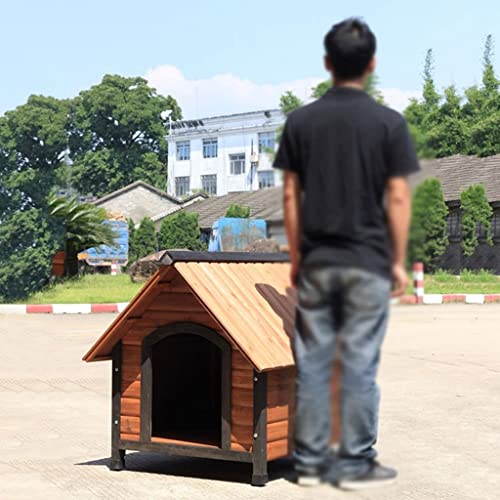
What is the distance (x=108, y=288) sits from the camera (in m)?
53.5

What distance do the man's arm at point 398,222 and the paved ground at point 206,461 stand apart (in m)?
8.52

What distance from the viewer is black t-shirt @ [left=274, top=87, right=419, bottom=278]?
4.92ft

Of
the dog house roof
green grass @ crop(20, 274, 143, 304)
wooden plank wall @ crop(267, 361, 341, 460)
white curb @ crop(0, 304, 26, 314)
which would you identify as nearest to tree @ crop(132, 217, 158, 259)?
green grass @ crop(20, 274, 143, 304)

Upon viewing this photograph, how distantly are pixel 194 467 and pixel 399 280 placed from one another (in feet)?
58.0

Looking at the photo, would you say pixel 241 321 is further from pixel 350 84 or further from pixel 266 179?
pixel 350 84

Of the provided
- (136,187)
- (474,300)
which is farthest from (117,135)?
(474,300)

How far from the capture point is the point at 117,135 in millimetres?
133375

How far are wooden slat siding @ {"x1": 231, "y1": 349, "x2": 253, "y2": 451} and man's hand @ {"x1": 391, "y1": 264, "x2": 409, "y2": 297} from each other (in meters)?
13.9

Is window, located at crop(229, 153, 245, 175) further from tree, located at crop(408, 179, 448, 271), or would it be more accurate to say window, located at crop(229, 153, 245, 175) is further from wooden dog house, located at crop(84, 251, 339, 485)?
wooden dog house, located at crop(84, 251, 339, 485)

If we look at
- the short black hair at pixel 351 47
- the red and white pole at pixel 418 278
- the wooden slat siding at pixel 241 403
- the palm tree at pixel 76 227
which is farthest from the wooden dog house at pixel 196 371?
the palm tree at pixel 76 227

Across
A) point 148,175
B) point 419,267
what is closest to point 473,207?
point 419,267

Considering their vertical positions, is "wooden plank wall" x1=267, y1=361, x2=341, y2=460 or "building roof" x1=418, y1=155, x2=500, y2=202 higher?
"building roof" x1=418, y1=155, x2=500, y2=202

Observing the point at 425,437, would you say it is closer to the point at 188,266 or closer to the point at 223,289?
the point at 223,289

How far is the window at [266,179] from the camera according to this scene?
5.56 ft
